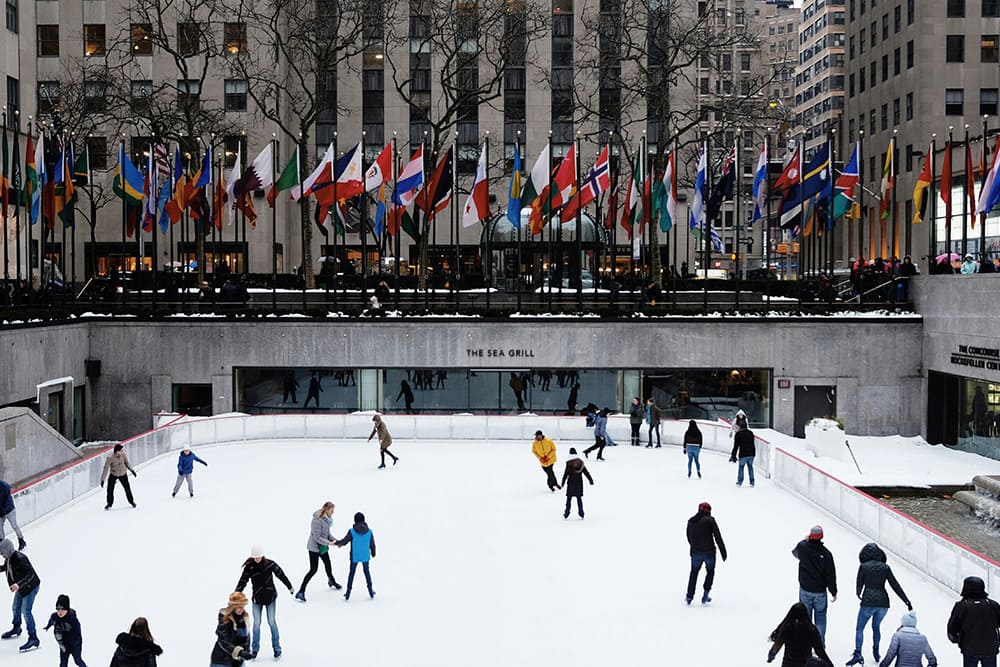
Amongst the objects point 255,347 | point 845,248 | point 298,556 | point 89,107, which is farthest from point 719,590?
point 845,248

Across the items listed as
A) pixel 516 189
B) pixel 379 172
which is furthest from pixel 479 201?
pixel 379 172

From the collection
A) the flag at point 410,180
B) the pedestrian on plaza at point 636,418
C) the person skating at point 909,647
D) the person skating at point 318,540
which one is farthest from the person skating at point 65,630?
the flag at point 410,180

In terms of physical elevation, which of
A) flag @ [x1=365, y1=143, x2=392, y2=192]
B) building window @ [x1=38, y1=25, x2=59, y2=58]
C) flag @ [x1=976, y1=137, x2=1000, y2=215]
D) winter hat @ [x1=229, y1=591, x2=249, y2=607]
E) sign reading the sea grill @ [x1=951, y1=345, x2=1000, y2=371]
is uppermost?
building window @ [x1=38, y1=25, x2=59, y2=58]

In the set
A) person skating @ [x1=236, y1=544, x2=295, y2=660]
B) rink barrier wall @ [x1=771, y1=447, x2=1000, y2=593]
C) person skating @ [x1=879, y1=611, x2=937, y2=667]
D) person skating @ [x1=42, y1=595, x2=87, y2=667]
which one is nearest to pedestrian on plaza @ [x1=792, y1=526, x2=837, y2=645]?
person skating @ [x1=879, y1=611, x2=937, y2=667]

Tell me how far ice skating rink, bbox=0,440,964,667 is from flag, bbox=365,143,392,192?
34.3 ft

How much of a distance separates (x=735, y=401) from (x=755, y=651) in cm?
2074

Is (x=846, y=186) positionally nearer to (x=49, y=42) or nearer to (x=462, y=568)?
(x=462, y=568)

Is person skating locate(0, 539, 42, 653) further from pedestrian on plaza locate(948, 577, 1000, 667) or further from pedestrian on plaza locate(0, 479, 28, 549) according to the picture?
pedestrian on plaza locate(948, 577, 1000, 667)

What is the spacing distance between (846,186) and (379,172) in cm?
1433

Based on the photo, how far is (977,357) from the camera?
27.9m

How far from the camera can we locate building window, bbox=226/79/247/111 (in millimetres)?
58625

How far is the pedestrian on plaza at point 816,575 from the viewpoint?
11.0 metres

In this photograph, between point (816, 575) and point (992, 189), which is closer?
point (816, 575)

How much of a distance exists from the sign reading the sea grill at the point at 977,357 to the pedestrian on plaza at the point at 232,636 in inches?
946
